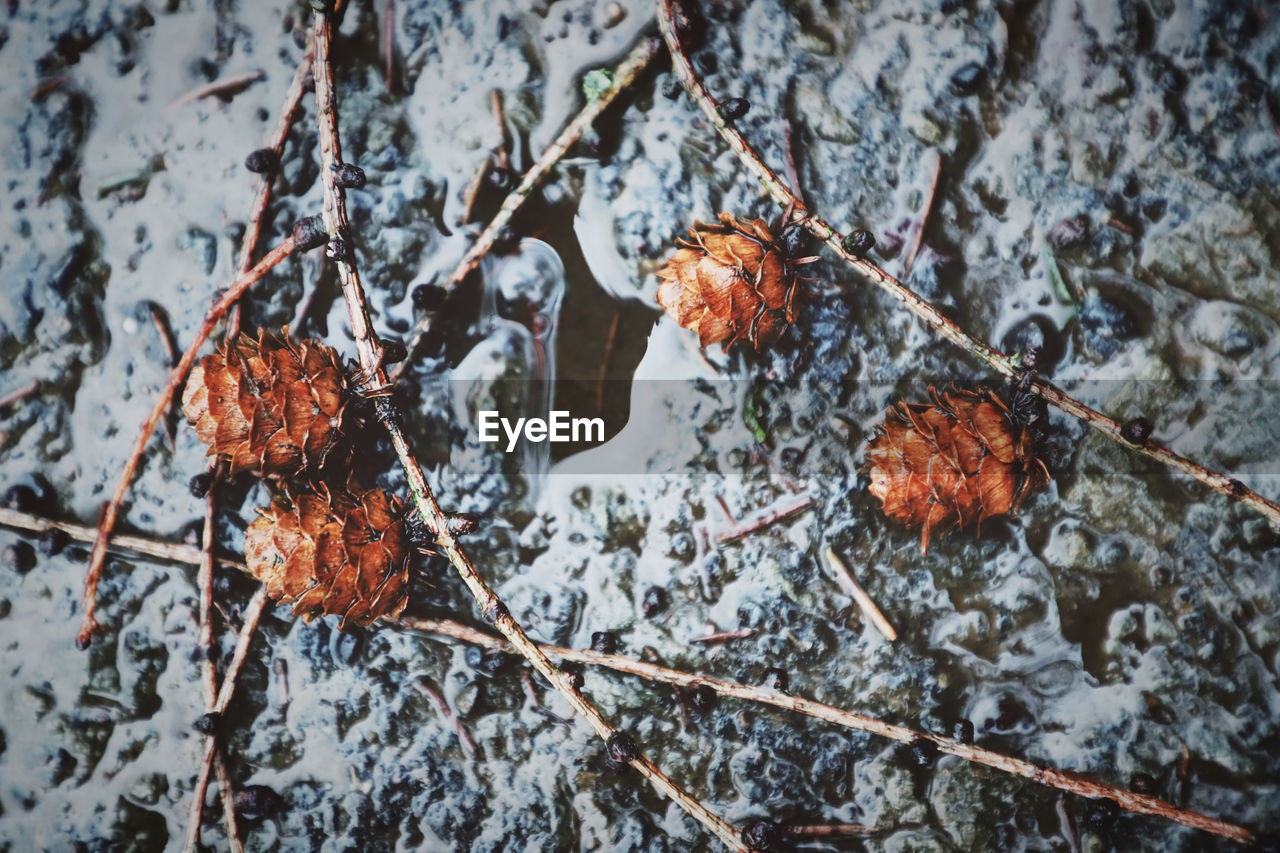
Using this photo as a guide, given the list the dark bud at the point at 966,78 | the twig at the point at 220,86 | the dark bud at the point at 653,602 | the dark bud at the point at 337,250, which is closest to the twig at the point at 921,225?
the dark bud at the point at 966,78

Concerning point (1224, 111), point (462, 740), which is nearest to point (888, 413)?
point (1224, 111)

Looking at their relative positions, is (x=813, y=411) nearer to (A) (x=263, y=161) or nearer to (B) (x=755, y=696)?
(B) (x=755, y=696)

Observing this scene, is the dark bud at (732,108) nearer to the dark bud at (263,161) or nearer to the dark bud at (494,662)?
the dark bud at (263,161)

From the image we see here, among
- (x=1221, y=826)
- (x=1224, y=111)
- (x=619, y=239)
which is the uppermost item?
(x=1224, y=111)

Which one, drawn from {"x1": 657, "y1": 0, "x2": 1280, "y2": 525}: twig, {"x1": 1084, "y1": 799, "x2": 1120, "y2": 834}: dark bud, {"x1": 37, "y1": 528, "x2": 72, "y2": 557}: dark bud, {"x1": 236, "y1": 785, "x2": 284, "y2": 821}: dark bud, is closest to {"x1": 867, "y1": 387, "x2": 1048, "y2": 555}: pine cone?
{"x1": 657, "y1": 0, "x2": 1280, "y2": 525}: twig

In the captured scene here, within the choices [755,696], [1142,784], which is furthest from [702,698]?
[1142,784]

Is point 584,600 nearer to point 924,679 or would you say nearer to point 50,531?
point 924,679
